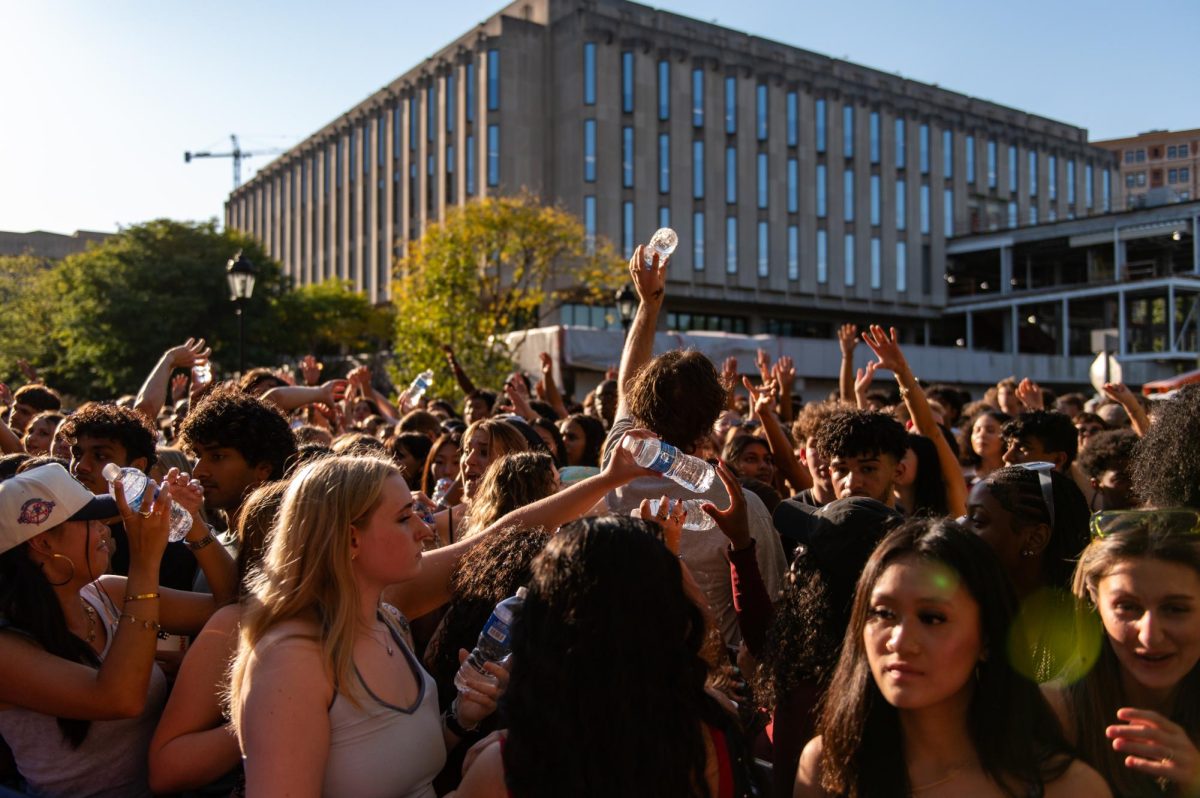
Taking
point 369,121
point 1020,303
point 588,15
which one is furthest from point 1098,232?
point 369,121

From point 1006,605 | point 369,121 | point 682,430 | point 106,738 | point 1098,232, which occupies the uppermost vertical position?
point 369,121

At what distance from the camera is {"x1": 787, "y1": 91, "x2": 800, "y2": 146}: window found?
5272 cm

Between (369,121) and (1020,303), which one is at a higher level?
(369,121)

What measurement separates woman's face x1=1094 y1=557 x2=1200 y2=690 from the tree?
25.6m

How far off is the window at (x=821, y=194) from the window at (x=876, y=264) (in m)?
3.85

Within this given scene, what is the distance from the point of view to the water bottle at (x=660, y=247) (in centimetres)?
458

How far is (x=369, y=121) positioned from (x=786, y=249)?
2707 centimetres

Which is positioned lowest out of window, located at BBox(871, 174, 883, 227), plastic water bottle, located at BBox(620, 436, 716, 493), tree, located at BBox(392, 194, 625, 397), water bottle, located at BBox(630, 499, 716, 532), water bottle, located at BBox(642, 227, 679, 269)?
water bottle, located at BBox(630, 499, 716, 532)

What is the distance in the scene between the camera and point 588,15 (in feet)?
155

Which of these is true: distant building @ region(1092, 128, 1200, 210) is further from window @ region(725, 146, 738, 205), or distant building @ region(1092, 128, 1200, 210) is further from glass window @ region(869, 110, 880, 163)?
window @ region(725, 146, 738, 205)

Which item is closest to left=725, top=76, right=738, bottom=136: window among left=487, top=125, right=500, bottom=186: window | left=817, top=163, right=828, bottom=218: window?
left=817, top=163, right=828, bottom=218: window

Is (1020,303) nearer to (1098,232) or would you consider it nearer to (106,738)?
(1098,232)

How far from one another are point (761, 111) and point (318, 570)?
173 ft

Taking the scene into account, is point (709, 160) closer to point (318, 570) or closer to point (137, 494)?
point (137, 494)
